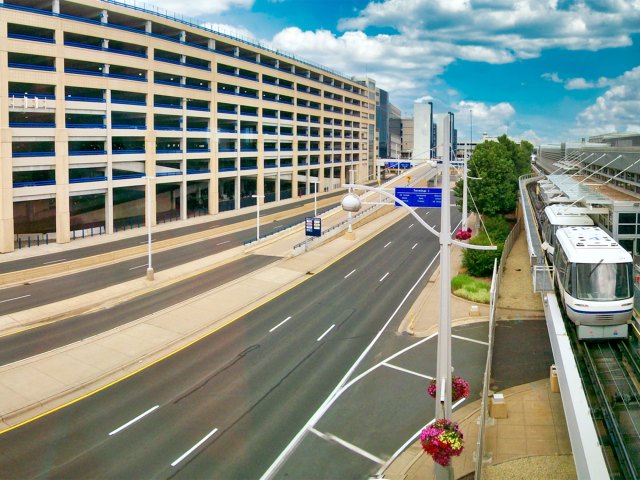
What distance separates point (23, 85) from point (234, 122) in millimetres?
36408

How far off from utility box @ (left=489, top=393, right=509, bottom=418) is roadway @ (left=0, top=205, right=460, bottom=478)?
6.69 m

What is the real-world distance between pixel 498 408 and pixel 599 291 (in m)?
6.50

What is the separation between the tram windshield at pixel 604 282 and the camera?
21.8 metres

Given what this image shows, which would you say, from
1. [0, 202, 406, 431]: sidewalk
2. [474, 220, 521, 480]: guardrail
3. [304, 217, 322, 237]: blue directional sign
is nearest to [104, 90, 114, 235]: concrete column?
[0, 202, 406, 431]: sidewalk

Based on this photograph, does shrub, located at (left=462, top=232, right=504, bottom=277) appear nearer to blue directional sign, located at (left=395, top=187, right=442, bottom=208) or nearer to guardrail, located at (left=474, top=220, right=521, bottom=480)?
guardrail, located at (left=474, top=220, right=521, bottom=480)

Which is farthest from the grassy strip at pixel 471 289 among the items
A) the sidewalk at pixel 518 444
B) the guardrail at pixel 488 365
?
the sidewalk at pixel 518 444

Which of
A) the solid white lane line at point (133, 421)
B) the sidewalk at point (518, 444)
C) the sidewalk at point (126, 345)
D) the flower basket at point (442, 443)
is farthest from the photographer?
the sidewalk at point (126, 345)

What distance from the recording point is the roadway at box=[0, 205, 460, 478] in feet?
58.6

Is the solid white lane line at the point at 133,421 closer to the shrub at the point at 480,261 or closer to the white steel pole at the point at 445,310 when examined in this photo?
the white steel pole at the point at 445,310

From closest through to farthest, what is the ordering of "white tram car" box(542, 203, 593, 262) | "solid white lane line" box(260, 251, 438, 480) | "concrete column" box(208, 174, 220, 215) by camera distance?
"solid white lane line" box(260, 251, 438, 480) < "white tram car" box(542, 203, 593, 262) < "concrete column" box(208, 174, 220, 215)

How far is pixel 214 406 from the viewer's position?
2195 centimetres

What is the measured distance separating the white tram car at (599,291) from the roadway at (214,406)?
1047 cm

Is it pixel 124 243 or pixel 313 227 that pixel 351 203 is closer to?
pixel 313 227

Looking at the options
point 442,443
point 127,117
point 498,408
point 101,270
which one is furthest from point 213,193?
point 442,443
